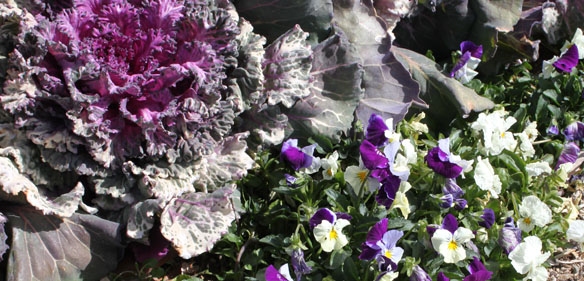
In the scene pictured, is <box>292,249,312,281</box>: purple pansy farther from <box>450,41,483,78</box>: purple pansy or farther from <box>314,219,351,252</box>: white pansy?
<box>450,41,483,78</box>: purple pansy

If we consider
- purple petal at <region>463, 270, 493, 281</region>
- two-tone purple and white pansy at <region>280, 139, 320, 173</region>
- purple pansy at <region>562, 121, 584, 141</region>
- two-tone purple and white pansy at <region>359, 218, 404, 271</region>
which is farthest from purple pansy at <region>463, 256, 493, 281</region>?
purple pansy at <region>562, 121, 584, 141</region>

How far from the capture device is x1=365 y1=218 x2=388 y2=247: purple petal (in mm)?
2014

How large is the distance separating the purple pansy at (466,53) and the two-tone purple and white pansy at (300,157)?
3.26ft

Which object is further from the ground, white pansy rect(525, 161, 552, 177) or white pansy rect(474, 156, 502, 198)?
white pansy rect(474, 156, 502, 198)

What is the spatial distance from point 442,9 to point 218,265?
5.71 feet

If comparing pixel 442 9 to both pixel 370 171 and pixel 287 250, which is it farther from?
pixel 287 250

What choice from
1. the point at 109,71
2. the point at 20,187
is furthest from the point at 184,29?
the point at 20,187

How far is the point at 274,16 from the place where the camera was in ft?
8.34

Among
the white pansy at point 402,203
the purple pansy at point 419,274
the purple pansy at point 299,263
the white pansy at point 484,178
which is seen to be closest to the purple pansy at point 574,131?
the white pansy at point 484,178

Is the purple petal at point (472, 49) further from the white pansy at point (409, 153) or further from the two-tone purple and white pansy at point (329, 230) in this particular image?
the two-tone purple and white pansy at point (329, 230)

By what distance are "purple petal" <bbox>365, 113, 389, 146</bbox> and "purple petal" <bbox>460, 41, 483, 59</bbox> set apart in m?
0.92

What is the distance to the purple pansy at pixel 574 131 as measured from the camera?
2.90 m

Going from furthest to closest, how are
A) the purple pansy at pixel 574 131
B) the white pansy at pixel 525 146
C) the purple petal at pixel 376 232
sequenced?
the purple pansy at pixel 574 131, the white pansy at pixel 525 146, the purple petal at pixel 376 232

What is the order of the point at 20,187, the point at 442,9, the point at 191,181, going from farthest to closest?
the point at 442,9 → the point at 191,181 → the point at 20,187
